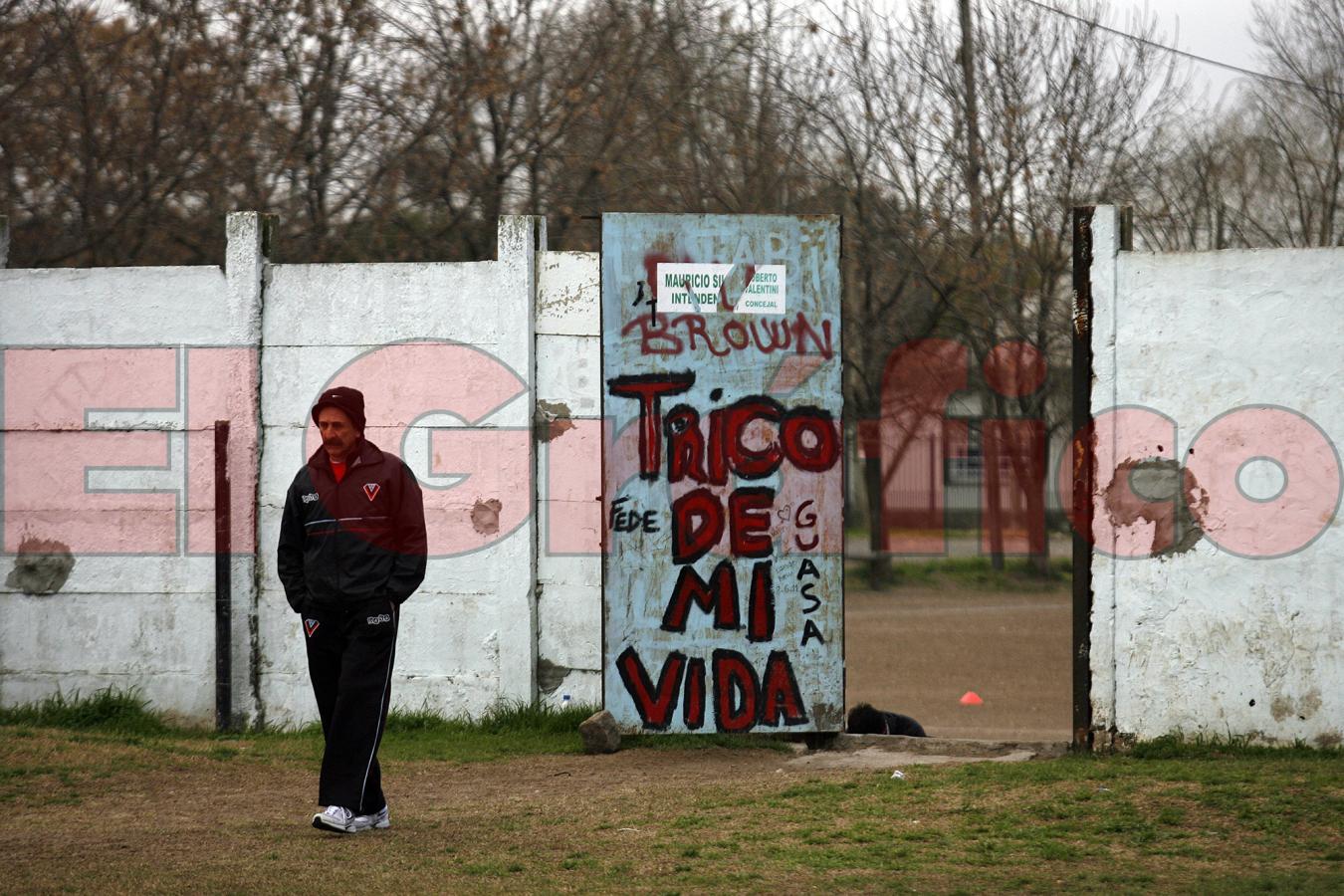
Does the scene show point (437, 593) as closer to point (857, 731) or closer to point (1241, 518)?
point (857, 731)

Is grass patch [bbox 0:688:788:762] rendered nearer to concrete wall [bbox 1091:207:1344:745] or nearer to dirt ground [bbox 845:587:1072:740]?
concrete wall [bbox 1091:207:1344:745]

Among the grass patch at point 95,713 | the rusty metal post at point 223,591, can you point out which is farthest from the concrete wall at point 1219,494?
the grass patch at point 95,713

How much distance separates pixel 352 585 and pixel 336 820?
87 cm

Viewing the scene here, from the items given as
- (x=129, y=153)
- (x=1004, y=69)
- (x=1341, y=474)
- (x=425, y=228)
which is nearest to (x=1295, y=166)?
(x=1004, y=69)

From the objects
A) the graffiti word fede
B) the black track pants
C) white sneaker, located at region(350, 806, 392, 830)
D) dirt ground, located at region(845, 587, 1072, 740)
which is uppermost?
the graffiti word fede

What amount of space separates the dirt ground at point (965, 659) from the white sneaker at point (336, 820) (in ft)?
20.5

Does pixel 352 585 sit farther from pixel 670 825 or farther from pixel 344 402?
pixel 670 825

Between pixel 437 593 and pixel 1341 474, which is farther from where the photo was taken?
pixel 437 593

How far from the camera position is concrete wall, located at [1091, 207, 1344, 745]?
21.7ft

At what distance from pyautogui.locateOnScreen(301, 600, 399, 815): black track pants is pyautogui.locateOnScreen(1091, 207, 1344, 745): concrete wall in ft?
11.3

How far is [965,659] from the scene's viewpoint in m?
14.9

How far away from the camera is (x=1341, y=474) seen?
6.61m

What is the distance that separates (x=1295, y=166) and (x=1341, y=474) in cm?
1158

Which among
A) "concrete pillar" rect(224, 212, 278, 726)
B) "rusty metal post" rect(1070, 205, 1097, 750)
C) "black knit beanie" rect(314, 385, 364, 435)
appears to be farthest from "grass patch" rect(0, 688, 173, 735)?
"rusty metal post" rect(1070, 205, 1097, 750)
